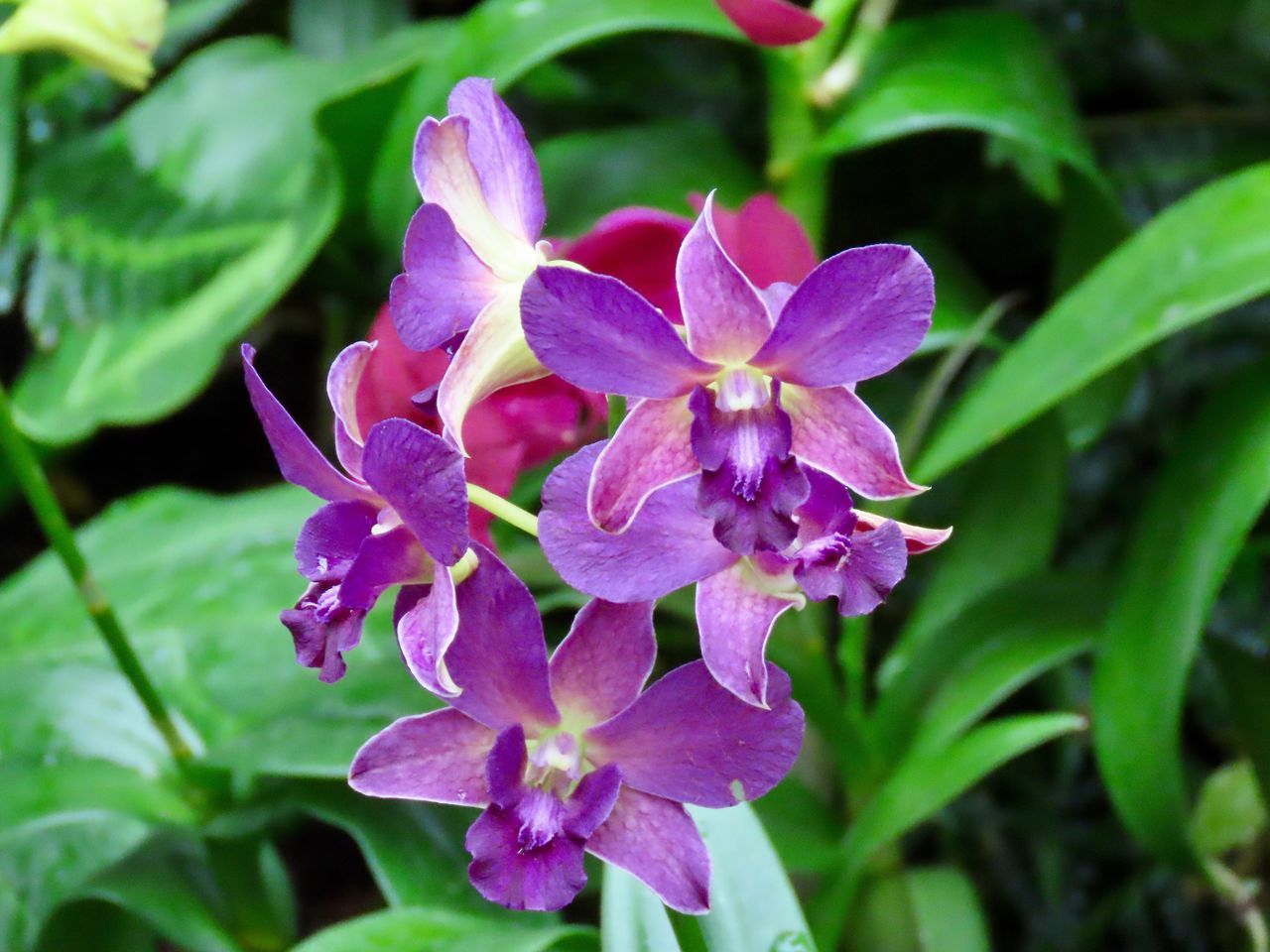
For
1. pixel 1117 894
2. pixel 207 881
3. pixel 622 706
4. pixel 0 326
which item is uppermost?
pixel 622 706

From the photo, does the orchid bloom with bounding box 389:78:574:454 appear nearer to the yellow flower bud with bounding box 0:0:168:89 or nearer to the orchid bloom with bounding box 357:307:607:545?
the orchid bloom with bounding box 357:307:607:545

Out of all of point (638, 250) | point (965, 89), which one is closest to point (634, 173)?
point (965, 89)

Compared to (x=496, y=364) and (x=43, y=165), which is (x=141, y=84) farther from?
(x=43, y=165)

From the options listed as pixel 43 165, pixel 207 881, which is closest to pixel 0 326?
pixel 43 165

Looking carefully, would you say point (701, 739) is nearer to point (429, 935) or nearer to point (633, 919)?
point (633, 919)

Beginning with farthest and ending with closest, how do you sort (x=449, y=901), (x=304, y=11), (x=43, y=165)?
1. (x=304, y=11)
2. (x=43, y=165)
3. (x=449, y=901)

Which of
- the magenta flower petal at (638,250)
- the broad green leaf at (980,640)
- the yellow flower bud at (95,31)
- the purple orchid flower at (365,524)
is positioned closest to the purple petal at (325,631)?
the purple orchid flower at (365,524)

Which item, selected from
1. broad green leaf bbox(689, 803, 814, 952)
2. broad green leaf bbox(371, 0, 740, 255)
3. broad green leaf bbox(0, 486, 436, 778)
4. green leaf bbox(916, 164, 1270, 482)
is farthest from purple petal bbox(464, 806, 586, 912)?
broad green leaf bbox(371, 0, 740, 255)
